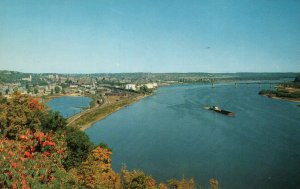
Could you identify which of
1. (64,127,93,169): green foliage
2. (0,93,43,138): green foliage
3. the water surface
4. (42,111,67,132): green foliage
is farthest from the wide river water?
(0,93,43,138): green foliage

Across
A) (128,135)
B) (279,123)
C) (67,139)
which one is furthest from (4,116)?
(279,123)

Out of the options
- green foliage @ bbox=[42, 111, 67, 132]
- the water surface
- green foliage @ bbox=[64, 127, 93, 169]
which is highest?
green foliage @ bbox=[42, 111, 67, 132]

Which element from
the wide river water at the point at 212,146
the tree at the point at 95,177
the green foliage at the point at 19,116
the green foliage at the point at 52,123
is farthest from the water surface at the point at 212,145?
the green foliage at the point at 19,116

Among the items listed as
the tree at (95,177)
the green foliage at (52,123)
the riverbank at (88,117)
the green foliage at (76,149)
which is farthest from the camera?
the riverbank at (88,117)

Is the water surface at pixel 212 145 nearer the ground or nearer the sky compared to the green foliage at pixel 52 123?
nearer the ground

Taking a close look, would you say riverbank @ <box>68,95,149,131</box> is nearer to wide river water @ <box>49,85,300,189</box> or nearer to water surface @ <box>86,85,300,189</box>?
wide river water @ <box>49,85,300,189</box>

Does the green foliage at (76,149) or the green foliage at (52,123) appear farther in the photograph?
the green foliage at (52,123)

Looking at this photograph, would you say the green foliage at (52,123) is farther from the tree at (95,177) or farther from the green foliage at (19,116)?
the tree at (95,177)

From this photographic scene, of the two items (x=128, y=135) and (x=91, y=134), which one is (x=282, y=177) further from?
(x=91, y=134)
